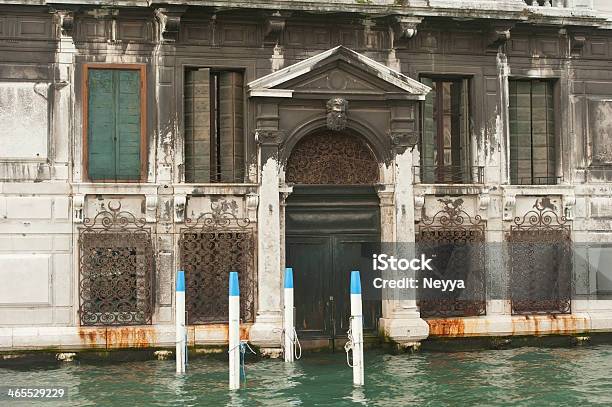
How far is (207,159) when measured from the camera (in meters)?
16.6

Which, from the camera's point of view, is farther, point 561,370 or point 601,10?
point 601,10

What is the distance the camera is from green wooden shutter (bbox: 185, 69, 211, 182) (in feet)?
54.4

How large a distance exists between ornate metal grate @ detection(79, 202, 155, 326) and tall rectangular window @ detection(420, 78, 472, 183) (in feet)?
16.7

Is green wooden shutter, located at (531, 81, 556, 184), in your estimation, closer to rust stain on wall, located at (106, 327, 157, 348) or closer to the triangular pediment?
A: the triangular pediment

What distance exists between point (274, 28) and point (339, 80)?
139cm

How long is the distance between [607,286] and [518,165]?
8.88 ft

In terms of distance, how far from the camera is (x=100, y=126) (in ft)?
53.2

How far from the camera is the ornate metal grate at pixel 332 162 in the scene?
16953 millimetres

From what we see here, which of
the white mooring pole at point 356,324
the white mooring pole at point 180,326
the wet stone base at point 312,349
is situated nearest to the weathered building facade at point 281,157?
the wet stone base at point 312,349

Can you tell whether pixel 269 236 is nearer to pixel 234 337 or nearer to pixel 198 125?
pixel 198 125

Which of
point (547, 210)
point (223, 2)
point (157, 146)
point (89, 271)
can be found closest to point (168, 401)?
point (89, 271)

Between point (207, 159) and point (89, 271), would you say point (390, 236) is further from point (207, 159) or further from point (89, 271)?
point (89, 271)

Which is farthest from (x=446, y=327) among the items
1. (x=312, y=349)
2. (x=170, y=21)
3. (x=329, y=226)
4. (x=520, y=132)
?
(x=170, y=21)

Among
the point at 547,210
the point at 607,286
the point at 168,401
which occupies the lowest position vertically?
the point at 168,401
